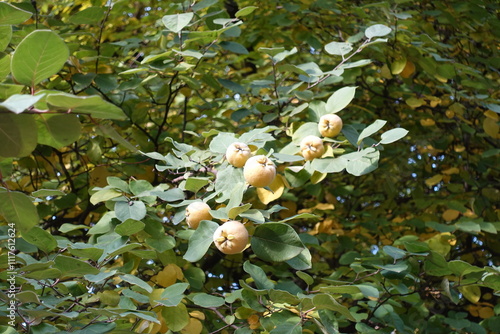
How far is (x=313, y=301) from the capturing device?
1.13 m

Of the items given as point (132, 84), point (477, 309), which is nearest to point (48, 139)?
point (132, 84)

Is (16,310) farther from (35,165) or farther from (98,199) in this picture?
(35,165)

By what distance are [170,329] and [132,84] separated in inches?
34.7

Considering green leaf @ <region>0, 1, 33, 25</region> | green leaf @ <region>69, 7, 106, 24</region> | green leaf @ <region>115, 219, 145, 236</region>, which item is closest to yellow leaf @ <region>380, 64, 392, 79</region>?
green leaf @ <region>69, 7, 106, 24</region>

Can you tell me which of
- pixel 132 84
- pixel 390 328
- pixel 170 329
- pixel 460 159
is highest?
pixel 132 84

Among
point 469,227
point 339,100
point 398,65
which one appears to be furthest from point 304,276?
point 398,65

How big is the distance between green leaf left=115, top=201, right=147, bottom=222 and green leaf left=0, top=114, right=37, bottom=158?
545 mm

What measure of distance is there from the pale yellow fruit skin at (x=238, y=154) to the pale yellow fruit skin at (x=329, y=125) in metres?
0.28

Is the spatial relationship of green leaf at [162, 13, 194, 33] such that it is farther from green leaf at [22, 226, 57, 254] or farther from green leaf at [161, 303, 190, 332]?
green leaf at [161, 303, 190, 332]

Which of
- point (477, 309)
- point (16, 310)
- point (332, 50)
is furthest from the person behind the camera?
point (477, 309)

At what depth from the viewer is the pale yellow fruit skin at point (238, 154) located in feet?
4.10

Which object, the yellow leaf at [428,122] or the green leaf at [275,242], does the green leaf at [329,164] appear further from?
the yellow leaf at [428,122]

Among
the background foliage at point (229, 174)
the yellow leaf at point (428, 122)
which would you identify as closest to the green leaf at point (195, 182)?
the background foliage at point (229, 174)

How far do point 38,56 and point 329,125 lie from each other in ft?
2.78
